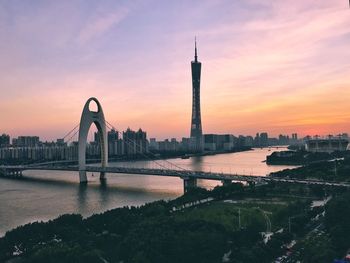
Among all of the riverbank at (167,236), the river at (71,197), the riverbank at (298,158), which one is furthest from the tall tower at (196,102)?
the riverbank at (167,236)

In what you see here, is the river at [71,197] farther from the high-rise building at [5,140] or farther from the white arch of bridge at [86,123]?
the high-rise building at [5,140]

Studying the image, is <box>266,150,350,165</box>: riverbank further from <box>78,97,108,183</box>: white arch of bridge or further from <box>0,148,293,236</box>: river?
<box>78,97,108,183</box>: white arch of bridge

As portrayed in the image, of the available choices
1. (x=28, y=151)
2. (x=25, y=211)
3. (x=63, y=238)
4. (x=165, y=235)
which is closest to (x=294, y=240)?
(x=165, y=235)

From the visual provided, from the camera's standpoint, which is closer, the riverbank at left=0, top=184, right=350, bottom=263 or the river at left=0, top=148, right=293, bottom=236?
the riverbank at left=0, top=184, right=350, bottom=263

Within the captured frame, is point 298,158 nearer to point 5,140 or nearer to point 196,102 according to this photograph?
point 196,102

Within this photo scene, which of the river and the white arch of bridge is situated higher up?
the white arch of bridge

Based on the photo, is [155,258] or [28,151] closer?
[155,258]

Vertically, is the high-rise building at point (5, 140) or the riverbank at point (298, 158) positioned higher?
the high-rise building at point (5, 140)

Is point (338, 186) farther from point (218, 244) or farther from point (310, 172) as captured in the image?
point (218, 244)

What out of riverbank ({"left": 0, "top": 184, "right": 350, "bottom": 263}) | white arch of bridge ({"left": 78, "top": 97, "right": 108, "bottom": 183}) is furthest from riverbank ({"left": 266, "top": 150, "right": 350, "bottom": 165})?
riverbank ({"left": 0, "top": 184, "right": 350, "bottom": 263})

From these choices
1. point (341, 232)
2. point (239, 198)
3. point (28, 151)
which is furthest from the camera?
point (28, 151)

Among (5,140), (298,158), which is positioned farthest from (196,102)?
(5,140)
